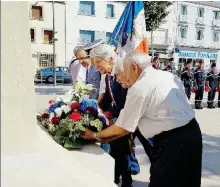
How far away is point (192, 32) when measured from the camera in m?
36.2

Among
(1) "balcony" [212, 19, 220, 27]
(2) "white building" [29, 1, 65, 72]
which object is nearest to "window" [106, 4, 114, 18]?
(2) "white building" [29, 1, 65, 72]

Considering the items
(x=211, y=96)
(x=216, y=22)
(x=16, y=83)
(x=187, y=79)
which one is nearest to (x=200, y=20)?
(x=216, y=22)

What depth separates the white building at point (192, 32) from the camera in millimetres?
34094

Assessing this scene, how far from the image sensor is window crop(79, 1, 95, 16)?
28453 millimetres

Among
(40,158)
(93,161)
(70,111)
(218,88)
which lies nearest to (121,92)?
(70,111)

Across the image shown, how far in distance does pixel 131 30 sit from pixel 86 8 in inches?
972

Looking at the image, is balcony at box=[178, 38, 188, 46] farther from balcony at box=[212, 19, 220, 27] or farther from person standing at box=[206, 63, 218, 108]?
person standing at box=[206, 63, 218, 108]

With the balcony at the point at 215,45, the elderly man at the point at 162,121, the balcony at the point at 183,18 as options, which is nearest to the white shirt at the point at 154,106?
the elderly man at the point at 162,121

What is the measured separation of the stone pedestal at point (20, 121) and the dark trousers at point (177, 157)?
63 cm

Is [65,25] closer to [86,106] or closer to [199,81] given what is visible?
[199,81]

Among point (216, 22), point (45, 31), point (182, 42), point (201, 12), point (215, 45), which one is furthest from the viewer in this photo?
point (216, 22)

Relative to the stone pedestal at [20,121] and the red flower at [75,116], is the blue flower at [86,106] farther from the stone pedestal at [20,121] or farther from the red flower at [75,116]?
the stone pedestal at [20,121]

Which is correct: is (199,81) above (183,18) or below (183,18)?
below

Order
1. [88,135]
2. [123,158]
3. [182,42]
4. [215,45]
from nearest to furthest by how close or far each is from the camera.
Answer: [88,135] < [123,158] < [182,42] < [215,45]
